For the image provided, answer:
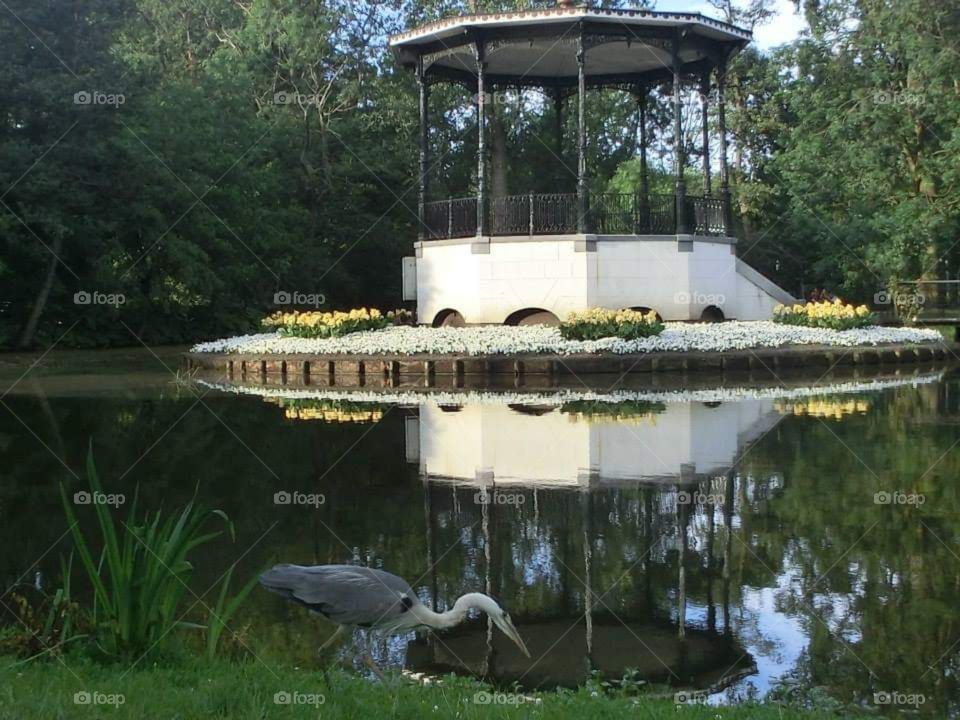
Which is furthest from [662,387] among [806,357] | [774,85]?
[774,85]

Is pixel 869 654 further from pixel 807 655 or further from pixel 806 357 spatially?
pixel 806 357

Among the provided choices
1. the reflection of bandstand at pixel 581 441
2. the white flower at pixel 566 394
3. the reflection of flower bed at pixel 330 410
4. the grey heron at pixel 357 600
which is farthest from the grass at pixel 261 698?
the white flower at pixel 566 394

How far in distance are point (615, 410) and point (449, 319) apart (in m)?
12.8

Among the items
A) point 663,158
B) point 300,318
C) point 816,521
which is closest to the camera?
point 816,521

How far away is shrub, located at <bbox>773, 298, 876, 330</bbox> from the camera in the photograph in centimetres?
2602

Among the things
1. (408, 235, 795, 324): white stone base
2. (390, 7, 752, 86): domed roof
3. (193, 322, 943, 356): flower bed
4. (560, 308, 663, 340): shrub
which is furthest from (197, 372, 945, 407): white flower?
(390, 7, 752, 86): domed roof

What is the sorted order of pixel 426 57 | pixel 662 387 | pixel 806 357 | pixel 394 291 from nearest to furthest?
pixel 662 387 < pixel 806 357 < pixel 426 57 < pixel 394 291

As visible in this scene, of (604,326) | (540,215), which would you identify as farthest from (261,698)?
(540,215)

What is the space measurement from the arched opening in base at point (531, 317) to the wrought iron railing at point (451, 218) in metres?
2.38

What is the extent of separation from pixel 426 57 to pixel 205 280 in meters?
11.9

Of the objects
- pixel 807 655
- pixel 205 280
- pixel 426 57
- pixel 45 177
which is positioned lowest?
pixel 807 655

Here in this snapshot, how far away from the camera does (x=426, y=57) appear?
2883cm

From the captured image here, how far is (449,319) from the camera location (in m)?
Answer: 28.6

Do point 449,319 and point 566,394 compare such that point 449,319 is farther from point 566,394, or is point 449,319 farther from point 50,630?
point 50,630
